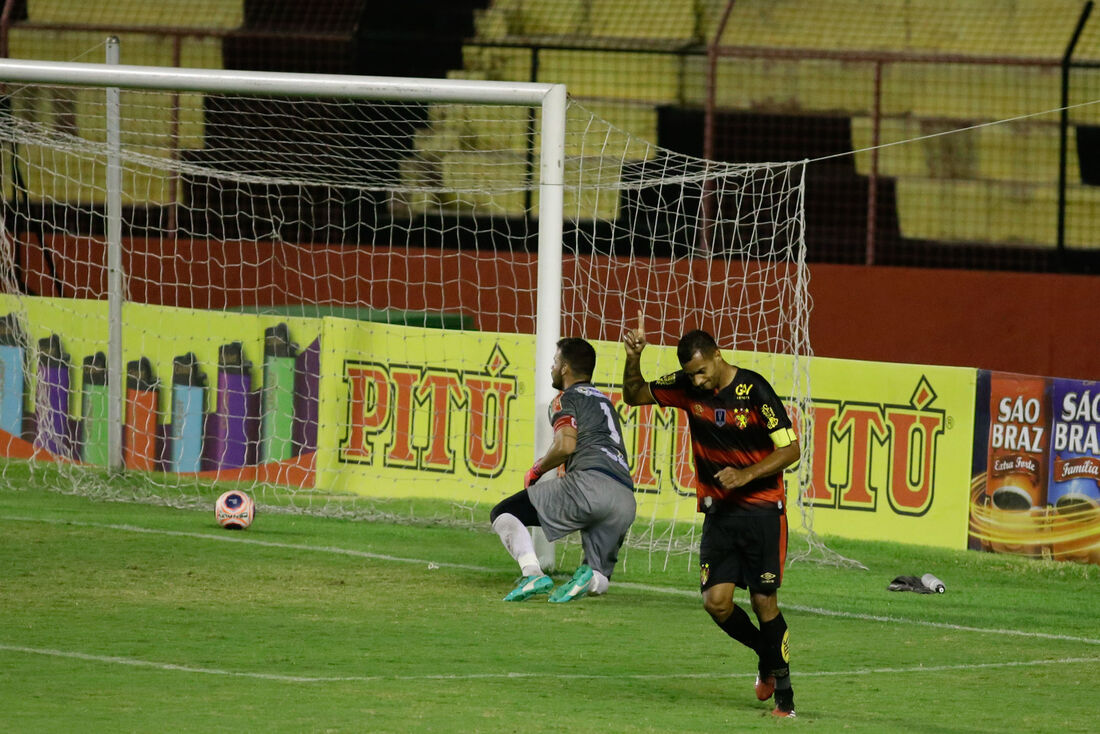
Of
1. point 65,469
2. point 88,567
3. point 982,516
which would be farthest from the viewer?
point 65,469

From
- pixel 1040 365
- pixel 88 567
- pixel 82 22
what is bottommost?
pixel 88 567

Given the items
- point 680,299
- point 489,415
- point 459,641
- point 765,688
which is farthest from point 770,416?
point 680,299

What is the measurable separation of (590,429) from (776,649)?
10.3ft

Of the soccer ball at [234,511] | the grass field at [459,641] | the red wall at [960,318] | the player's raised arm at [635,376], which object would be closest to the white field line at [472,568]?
the grass field at [459,641]

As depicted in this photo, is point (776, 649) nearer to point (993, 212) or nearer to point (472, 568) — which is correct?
point (472, 568)

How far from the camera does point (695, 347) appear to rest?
738 centimetres

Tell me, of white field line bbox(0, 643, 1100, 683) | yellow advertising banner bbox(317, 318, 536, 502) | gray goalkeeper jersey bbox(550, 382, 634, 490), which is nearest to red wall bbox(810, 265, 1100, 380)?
yellow advertising banner bbox(317, 318, 536, 502)

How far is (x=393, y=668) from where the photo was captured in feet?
Answer: 26.3

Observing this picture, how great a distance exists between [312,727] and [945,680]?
3.09 m

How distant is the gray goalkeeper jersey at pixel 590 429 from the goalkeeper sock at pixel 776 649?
2.97 m

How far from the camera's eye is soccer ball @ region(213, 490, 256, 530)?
1274cm

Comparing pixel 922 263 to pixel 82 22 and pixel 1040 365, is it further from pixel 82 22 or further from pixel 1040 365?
pixel 82 22

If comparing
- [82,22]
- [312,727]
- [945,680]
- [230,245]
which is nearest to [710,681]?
[945,680]

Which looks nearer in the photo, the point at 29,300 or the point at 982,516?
the point at 982,516
